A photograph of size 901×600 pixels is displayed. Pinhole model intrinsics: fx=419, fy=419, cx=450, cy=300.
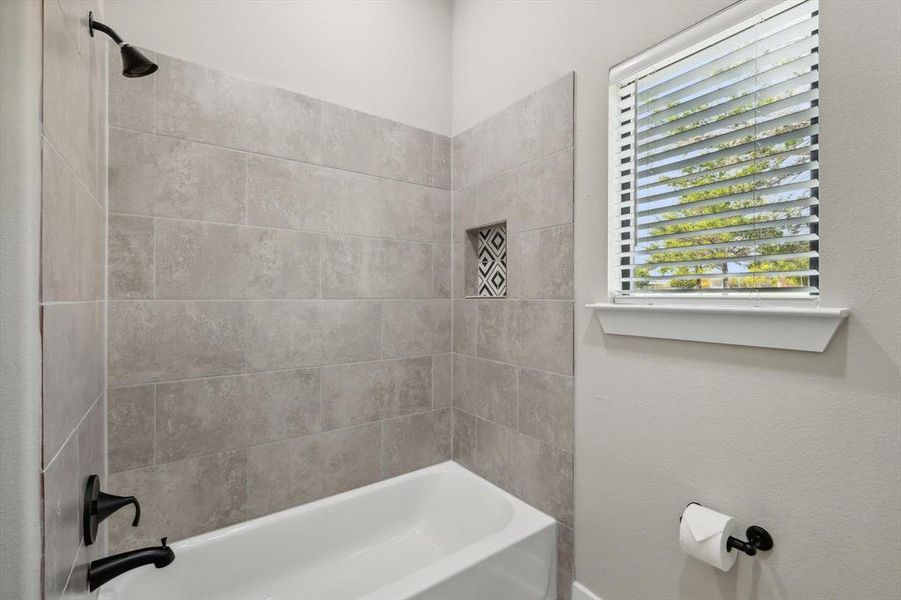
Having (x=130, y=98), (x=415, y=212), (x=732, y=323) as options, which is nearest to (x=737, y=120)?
(x=732, y=323)

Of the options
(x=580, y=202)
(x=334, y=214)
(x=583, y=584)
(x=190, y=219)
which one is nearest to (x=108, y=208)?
(x=190, y=219)

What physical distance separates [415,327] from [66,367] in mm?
1411

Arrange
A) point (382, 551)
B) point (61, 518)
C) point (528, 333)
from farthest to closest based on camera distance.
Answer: point (382, 551), point (528, 333), point (61, 518)

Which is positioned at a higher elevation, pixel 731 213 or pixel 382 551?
pixel 731 213

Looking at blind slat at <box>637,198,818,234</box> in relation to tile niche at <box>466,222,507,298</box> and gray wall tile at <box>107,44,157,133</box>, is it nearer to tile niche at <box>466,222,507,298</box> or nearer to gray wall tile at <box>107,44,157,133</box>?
tile niche at <box>466,222,507,298</box>

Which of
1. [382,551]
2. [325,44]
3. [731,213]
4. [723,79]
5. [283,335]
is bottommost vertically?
[382,551]

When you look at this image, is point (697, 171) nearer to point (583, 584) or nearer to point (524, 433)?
point (524, 433)

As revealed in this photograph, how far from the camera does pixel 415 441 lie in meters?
2.13

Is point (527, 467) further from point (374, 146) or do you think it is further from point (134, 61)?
point (134, 61)

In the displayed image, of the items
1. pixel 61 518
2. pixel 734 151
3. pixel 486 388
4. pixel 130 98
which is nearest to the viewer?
pixel 61 518

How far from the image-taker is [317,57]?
1.84m

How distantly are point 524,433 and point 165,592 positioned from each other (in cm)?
142

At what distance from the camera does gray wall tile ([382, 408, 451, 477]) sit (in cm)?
205

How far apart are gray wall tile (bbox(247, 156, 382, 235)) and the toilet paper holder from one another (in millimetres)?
1705
